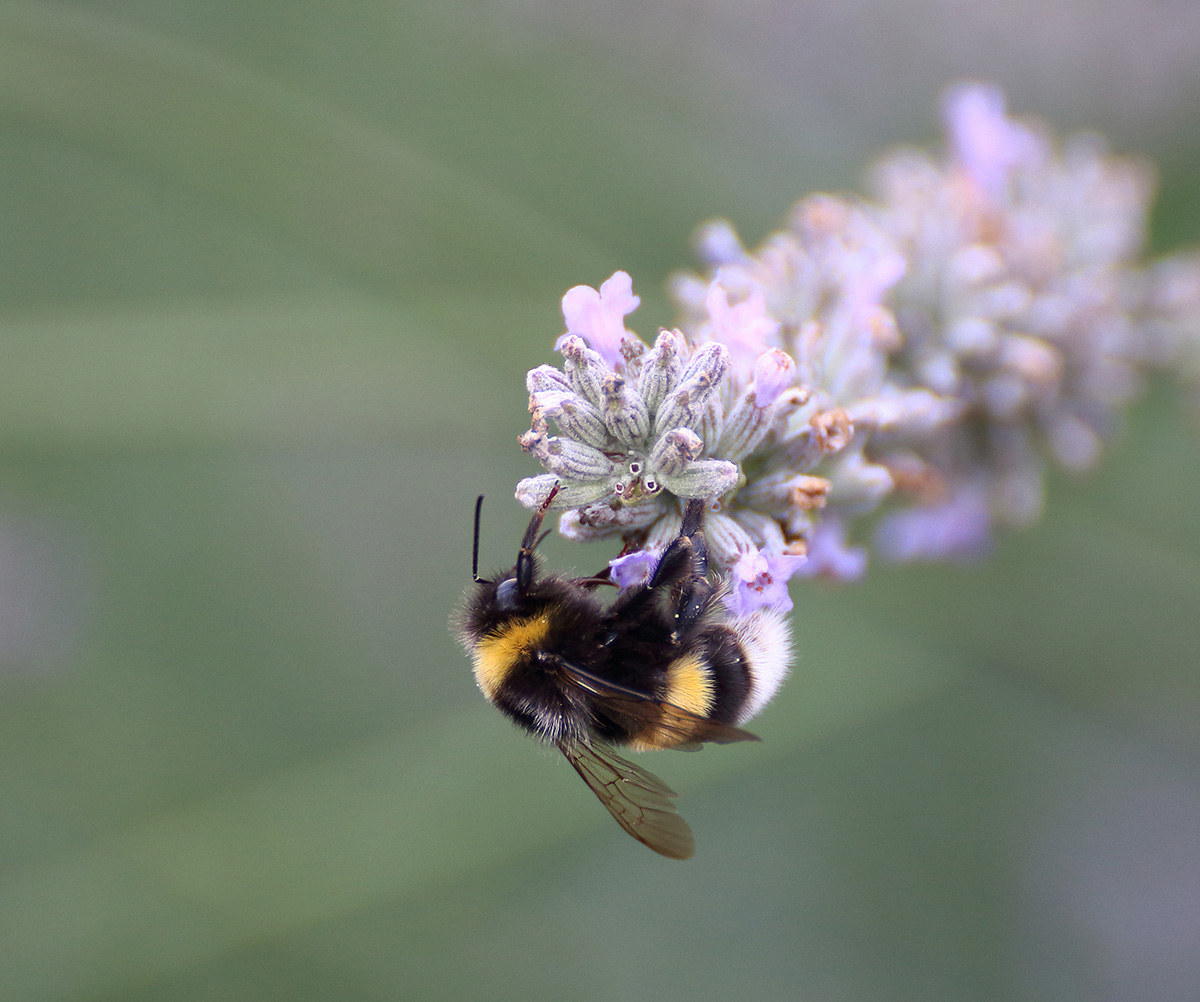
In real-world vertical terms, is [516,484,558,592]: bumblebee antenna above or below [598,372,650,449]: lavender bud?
below

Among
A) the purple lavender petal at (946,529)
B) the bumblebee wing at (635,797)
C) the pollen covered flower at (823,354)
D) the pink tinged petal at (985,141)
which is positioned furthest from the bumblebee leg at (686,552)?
the pink tinged petal at (985,141)

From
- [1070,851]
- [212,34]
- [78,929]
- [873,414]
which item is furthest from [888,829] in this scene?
[212,34]

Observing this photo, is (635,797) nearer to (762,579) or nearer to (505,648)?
(505,648)

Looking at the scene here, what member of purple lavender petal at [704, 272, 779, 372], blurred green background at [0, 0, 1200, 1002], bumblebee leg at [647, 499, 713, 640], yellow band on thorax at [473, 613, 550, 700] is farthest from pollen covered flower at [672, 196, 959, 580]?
blurred green background at [0, 0, 1200, 1002]

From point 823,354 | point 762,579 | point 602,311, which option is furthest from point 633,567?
point 823,354

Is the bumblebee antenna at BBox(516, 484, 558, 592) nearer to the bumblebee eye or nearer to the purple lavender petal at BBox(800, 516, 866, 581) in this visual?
the bumblebee eye

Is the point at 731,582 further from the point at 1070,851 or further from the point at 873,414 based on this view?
the point at 1070,851

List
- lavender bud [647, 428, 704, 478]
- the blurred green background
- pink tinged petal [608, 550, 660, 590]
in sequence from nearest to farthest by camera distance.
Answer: lavender bud [647, 428, 704, 478], pink tinged petal [608, 550, 660, 590], the blurred green background

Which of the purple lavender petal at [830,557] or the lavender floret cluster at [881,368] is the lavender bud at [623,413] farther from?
the purple lavender petal at [830,557]
